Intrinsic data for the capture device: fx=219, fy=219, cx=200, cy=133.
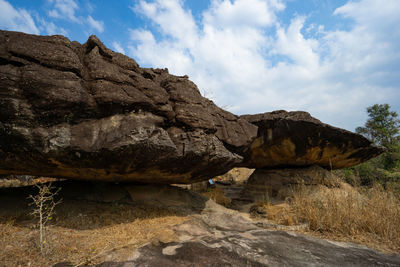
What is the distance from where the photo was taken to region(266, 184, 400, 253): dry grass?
3393 mm

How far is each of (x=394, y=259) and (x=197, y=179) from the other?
10.7 ft

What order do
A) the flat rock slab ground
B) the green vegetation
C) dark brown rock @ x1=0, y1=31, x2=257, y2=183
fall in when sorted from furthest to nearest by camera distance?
the green vegetation < dark brown rock @ x1=0, y1=31, x2=257, y2=183 < the flat rock slab ground

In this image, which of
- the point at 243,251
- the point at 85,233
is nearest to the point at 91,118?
the point at 85,233

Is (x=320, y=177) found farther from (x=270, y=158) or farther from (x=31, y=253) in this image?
(x=31, y=253)

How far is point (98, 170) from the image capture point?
3.41m

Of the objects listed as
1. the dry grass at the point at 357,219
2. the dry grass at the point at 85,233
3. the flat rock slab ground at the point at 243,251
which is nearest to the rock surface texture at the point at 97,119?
the dry grass at the point at 85,233

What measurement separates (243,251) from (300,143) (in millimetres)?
4845

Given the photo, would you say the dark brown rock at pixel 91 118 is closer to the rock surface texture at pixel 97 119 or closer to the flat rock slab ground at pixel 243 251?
the rock surface texture at pixel 97 119

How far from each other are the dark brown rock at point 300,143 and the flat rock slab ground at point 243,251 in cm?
353

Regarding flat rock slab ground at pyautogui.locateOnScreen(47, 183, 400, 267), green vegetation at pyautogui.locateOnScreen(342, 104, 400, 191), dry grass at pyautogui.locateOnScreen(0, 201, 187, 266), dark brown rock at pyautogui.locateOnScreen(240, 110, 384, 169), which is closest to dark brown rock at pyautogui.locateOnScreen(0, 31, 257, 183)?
dry grass at pyautogui.locateOnScreen(0, 201, 187, 266)

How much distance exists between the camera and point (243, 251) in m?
2.71

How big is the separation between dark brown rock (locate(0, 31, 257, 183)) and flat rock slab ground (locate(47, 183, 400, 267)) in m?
1.21

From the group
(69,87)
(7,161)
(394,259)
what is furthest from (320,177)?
(7,161)

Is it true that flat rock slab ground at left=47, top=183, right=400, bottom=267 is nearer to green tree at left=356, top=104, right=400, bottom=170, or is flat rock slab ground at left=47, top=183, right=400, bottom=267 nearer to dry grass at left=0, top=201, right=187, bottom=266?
dry grass at left=0, top=201, right=187, bottom=266
